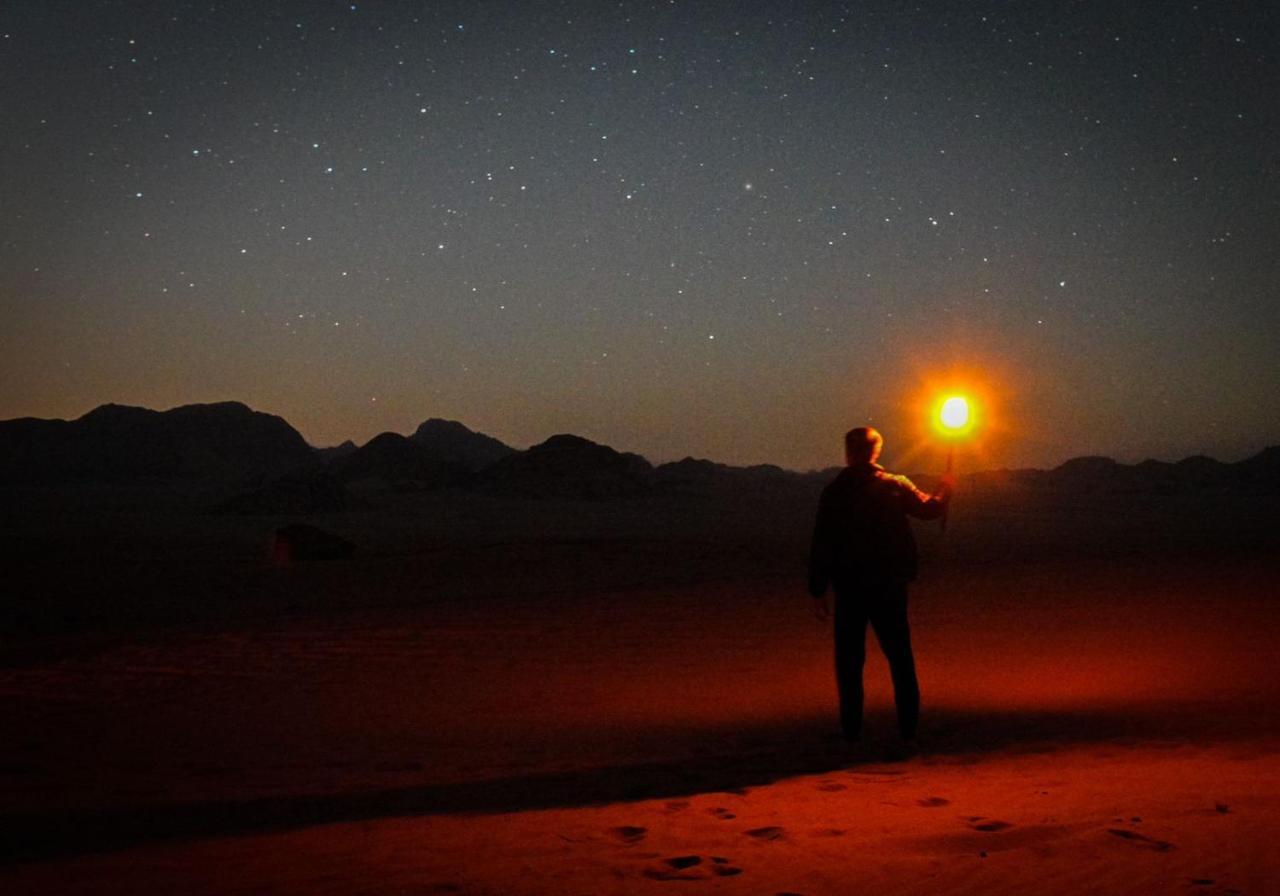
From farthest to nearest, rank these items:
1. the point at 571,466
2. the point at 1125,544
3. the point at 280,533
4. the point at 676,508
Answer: the point at 571,466 → the point at 676,508 → the point at 1125,544 → the point at 280,533

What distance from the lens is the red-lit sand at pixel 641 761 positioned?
4.11 m

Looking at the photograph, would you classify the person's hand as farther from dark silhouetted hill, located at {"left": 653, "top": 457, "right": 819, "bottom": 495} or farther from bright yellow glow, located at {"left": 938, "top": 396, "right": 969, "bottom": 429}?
dark silhouetted hill, located at {"left": 653, "top": 457, "right": 819, "bottom": 495}

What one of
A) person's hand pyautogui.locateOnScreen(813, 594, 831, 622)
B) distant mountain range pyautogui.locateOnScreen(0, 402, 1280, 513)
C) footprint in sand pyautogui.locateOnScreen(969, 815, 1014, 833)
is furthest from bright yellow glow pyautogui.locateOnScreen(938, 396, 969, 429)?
distant mountain range pyautogui.locateOnScreen(0, 402, 1280, 513)

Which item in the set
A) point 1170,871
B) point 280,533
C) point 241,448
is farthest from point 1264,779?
point 241,448

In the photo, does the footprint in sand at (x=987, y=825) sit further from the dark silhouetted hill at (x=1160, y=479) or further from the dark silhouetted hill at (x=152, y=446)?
the dark silhouetted hill at (x=152, y=446)

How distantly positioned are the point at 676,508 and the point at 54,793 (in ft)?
183

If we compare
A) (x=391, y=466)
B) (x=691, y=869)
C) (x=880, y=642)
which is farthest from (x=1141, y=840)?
(x=391, y=466)

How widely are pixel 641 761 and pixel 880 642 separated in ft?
5.89

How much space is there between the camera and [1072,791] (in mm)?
5180

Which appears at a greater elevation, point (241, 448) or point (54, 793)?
point (241, 448)

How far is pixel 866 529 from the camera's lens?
6.77 m

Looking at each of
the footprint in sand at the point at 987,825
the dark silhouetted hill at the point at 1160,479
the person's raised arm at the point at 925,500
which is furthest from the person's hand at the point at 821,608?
the dark silhouetted hill at the point at 1160,479

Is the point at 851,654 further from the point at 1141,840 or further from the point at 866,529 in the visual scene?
the point at 1141,840

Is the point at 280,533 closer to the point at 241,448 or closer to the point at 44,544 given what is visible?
the point at 44,544
